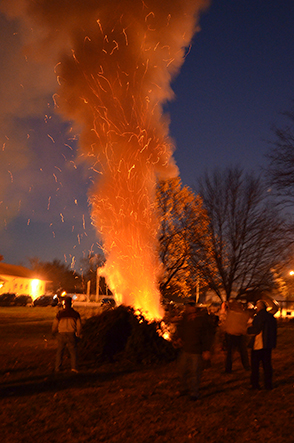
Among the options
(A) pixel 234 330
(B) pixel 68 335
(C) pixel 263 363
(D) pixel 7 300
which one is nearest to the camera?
(C) pixel 263 363

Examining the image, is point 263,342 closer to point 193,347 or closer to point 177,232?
point 193,347

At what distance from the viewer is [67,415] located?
570 cm

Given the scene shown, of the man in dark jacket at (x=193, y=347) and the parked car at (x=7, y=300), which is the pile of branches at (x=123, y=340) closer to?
the man in dark jacket at (x=193, y=347)

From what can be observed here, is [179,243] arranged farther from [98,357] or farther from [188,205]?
[98,357]

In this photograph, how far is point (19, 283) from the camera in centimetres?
6688

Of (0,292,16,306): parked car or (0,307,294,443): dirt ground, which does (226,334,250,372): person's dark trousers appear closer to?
(0,307,294,443): dirt ground

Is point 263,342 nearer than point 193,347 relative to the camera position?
No

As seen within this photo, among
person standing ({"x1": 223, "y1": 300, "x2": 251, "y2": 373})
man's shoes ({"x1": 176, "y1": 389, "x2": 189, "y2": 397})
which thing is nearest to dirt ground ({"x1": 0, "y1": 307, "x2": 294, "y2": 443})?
man's shoes ({"x1": 176, "y1": 389, "x2": 189, "y2": 397})

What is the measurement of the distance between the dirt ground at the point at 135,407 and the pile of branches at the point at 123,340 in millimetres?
530

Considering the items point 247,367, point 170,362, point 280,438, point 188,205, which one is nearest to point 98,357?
point 170,362

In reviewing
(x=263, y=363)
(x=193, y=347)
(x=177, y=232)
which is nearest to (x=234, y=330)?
(x=263, y=363)

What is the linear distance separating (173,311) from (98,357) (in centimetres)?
344

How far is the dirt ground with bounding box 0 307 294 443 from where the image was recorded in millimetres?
5055

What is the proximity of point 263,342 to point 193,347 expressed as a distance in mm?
1475
